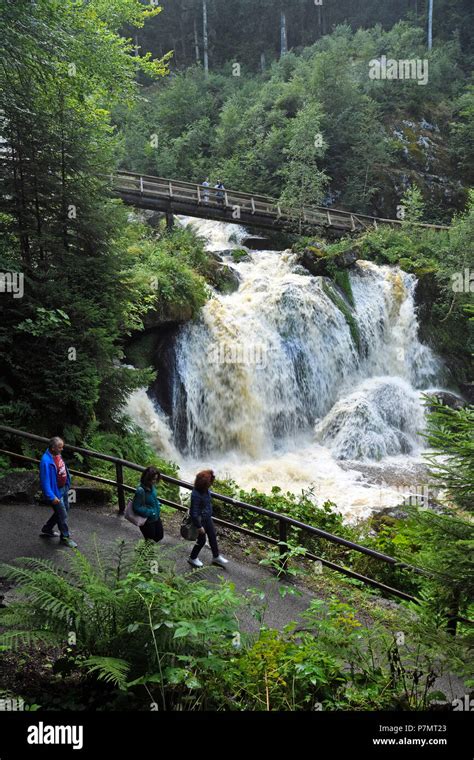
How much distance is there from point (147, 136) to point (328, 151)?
12826 mm

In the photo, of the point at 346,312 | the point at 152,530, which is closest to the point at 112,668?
the point at 152,530

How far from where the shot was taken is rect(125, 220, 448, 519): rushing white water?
50.5ft


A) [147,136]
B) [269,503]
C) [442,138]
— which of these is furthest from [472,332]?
[147,136]

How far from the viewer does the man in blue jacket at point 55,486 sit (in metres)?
6.77

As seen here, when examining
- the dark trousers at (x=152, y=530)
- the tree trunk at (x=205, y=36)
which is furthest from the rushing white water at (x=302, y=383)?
the tree trunk at (x=205, y=36)

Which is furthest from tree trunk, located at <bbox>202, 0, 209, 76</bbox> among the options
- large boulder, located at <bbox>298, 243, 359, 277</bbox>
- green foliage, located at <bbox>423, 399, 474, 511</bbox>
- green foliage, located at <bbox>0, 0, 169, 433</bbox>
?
green foliage, located at <bbox>423, 399, 474, 511</bbox>

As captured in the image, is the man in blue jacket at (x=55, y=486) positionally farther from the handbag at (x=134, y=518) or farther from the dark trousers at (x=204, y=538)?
the dark trousers at (x=204, y=538)

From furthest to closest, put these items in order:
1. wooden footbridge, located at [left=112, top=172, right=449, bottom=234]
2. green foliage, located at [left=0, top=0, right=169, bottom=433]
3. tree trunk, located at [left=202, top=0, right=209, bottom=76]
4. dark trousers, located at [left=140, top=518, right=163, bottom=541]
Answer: tree trunk, located at [left=202, top=0, right=209, bottom=76] → wooden footbridge, located at [left=112, top=172, right=449, bottom=234] → green foliage, located at [left=0, top=0, right=169, bottom=433] → dark trousers, located at [left=140, top=518, right=163, bottom=541]

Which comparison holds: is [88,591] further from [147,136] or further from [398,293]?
[147,136]

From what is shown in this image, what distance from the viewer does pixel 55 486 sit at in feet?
22.6

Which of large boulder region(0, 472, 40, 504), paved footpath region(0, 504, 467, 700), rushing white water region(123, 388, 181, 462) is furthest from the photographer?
rushing white water region(123, 388, 181, 462)

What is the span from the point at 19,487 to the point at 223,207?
18.1 meters

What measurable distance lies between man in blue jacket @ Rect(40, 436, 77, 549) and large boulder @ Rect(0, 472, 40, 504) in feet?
4.14

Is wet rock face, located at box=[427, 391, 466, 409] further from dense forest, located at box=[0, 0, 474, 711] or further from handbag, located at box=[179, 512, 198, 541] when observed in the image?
handbag, located at box=[179, 512, 198, 541]
